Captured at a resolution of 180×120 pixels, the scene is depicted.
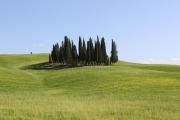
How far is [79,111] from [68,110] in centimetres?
70

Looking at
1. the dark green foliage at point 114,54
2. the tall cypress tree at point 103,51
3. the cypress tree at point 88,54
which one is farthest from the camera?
the dark green foliage at point 114,54

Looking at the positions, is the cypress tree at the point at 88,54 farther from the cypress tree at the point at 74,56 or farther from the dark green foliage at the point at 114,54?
the dark green foliage at the point at 114,54

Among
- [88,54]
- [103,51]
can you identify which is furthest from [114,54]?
[88,54]

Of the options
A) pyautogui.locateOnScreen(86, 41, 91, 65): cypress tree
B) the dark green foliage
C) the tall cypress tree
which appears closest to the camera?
the tall cypress tree

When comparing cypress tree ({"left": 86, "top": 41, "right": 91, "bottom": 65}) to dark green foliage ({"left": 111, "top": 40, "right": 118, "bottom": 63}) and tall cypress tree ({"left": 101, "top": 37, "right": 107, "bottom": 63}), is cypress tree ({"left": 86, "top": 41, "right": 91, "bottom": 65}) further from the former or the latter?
dark green foliage ({"left": 111, "top": 40, "right": 118, "bottom": 63})

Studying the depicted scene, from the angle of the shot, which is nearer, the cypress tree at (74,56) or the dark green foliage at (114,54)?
the cypress tree at (74,56)

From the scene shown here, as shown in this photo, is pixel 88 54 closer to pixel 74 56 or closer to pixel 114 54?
pixel 74 56

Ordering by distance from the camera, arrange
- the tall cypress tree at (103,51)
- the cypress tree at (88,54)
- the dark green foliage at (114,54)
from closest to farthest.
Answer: the tall cypress tree at (103,51), the cypress tree at (88,54), the dark green foliage at (114,54)

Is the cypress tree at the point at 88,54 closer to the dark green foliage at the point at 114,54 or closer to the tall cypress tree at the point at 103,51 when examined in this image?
the tall cypress tree at the point at 103,51

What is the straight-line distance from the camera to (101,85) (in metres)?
50.8

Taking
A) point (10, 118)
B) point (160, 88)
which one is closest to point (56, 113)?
point (10, 118)

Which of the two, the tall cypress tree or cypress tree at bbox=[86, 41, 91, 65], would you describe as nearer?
the tall cypress tree

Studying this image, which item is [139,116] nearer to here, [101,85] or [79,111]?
[79,111]

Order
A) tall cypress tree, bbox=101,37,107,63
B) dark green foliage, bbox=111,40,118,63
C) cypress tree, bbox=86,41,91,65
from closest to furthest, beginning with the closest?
tall cypress tree, bbox=101,37,107,63
cypress tree, bbox=86,41,91,65
dark green foliage, bbox=111,40,118,63
